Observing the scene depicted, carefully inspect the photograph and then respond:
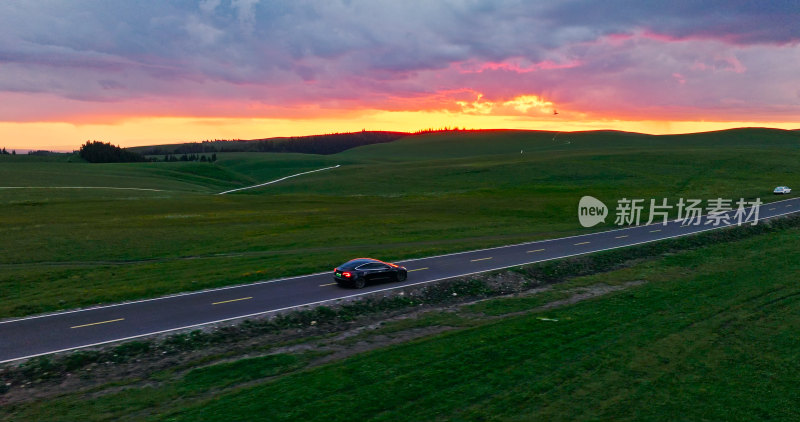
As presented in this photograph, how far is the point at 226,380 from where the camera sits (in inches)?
673

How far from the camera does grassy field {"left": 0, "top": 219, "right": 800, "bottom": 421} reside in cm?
1470

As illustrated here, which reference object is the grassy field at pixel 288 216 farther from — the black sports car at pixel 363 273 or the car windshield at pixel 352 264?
the black sports car at pixel 363 273

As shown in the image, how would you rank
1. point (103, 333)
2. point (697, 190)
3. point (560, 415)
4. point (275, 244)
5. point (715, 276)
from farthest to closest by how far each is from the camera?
point (697, 190) → point (275, 244) → point (715, 276) → point (103, 333) → point (560, 415)

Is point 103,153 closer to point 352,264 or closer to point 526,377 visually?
point 352,264

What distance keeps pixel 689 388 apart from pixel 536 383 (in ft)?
14.5

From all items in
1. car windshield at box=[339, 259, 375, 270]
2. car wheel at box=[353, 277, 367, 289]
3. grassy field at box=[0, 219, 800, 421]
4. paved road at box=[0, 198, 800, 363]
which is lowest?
grassy field at box=[0, 219, 800, 421]

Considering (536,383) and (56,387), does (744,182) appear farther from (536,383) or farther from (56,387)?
(56,387)

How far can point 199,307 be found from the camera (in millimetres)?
24781

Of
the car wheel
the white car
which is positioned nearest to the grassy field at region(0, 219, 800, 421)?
the car wheel

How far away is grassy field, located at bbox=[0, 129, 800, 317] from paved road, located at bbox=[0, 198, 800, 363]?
1.80 metres

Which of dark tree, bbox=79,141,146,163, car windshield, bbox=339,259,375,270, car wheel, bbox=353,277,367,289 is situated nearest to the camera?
car wheel, bbox=353,277,367,289

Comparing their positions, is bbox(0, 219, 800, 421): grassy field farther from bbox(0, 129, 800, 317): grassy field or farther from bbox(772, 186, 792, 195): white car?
bbox(772, 186, 792, 195): white car

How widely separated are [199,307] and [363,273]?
8.23 meters

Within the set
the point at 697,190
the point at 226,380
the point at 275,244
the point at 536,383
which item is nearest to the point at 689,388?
the point at 536,383
